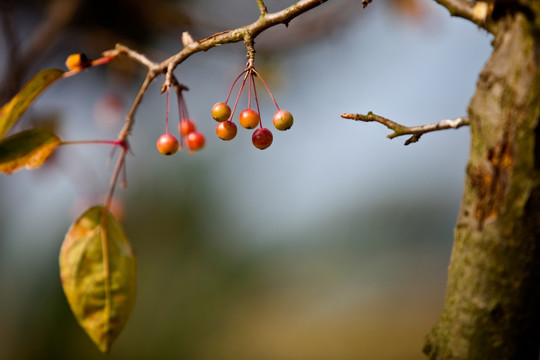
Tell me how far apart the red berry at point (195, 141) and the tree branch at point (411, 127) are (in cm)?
31

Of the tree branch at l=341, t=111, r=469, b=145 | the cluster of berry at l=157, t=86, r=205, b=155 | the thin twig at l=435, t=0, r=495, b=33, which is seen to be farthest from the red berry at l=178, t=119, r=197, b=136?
the thin twig at l=435, t=0, r=495, b=33

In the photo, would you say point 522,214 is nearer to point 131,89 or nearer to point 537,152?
point 537,152

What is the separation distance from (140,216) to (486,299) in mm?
2647

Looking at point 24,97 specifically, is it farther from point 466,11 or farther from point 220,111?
point 466,11

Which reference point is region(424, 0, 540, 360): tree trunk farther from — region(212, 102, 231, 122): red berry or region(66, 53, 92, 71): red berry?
region(66, 53, 92, 71): red berry

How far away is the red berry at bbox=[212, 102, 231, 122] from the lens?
54 centimetres

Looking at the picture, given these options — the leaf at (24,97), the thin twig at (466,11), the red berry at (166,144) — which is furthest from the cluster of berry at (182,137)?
the thin twig at (466,11)

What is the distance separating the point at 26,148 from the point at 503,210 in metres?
0.50

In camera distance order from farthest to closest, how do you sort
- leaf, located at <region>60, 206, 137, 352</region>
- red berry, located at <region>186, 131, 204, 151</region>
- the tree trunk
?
red berry, located at <region>186, 131, 204, 151</region> → leaf, located at <region>60, 206, 137, 352</region> → the tree trunk

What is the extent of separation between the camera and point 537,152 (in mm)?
371

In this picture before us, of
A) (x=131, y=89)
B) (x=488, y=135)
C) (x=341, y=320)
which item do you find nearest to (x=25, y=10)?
(x=131, y=89)

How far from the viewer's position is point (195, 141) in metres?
0.73

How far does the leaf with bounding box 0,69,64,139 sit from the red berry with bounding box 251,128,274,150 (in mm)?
255

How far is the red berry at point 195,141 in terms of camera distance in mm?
721
